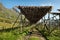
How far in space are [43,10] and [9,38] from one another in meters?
7.83

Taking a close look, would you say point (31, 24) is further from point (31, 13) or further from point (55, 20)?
point (55, 20)

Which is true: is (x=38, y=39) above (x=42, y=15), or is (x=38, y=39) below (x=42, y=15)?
below

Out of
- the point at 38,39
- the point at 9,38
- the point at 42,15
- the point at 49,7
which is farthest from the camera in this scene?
the point at 42,15

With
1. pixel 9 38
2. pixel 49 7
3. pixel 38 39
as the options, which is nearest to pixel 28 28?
pixel 49 7

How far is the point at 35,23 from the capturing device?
26.7 metres

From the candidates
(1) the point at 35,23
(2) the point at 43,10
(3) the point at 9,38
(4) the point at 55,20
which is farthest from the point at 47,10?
(3) the point at 9,38

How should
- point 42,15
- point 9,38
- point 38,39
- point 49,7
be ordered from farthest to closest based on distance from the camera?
1. point 42,15
2. point 49,7
3. point 38,39
4. point 9,38

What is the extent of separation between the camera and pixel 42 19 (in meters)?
27.7

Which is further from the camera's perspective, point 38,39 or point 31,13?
point 31,13

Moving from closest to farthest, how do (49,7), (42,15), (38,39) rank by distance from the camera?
1. (38,39)
2. (49,7)
3. (42,15)

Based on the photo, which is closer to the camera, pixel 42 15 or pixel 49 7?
pixel 49 7

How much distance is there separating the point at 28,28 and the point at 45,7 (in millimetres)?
3701

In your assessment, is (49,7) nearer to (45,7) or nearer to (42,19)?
(45,7)

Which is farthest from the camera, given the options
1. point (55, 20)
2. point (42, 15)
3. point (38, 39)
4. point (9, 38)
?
point (55, 20)
